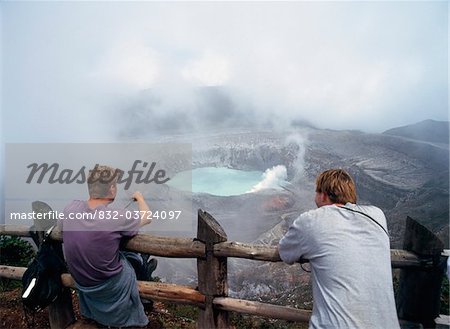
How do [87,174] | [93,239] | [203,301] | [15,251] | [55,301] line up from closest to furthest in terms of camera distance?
[93,239] → [203,301] → [55,301] → [15,251] → [87,174]

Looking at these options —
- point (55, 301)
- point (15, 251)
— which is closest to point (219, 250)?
point (55, 301)

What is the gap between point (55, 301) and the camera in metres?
2.53

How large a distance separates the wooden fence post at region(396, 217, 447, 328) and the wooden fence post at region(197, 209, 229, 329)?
1108mm

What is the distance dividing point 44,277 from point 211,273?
1.13 metres

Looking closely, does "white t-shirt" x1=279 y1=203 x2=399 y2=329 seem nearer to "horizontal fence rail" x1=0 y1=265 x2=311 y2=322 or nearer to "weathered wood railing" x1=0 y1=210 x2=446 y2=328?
"weathered wood railing" x1=0 y1=210 x2=446 y2=328

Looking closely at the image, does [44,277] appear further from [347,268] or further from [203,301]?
[347,268]

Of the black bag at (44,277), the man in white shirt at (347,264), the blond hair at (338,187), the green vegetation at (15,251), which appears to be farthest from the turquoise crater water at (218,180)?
the man in white shirt at (347,264)

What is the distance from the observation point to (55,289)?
241 cm

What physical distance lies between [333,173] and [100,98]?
5.85 meters

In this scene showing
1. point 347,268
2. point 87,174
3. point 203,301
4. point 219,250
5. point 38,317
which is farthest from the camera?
point 87,174

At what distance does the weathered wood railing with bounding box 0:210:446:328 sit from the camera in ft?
6.77

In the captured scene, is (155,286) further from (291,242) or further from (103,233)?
(291,242)

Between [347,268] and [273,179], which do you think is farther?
[273,179]

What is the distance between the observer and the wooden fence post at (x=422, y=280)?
2047mm
